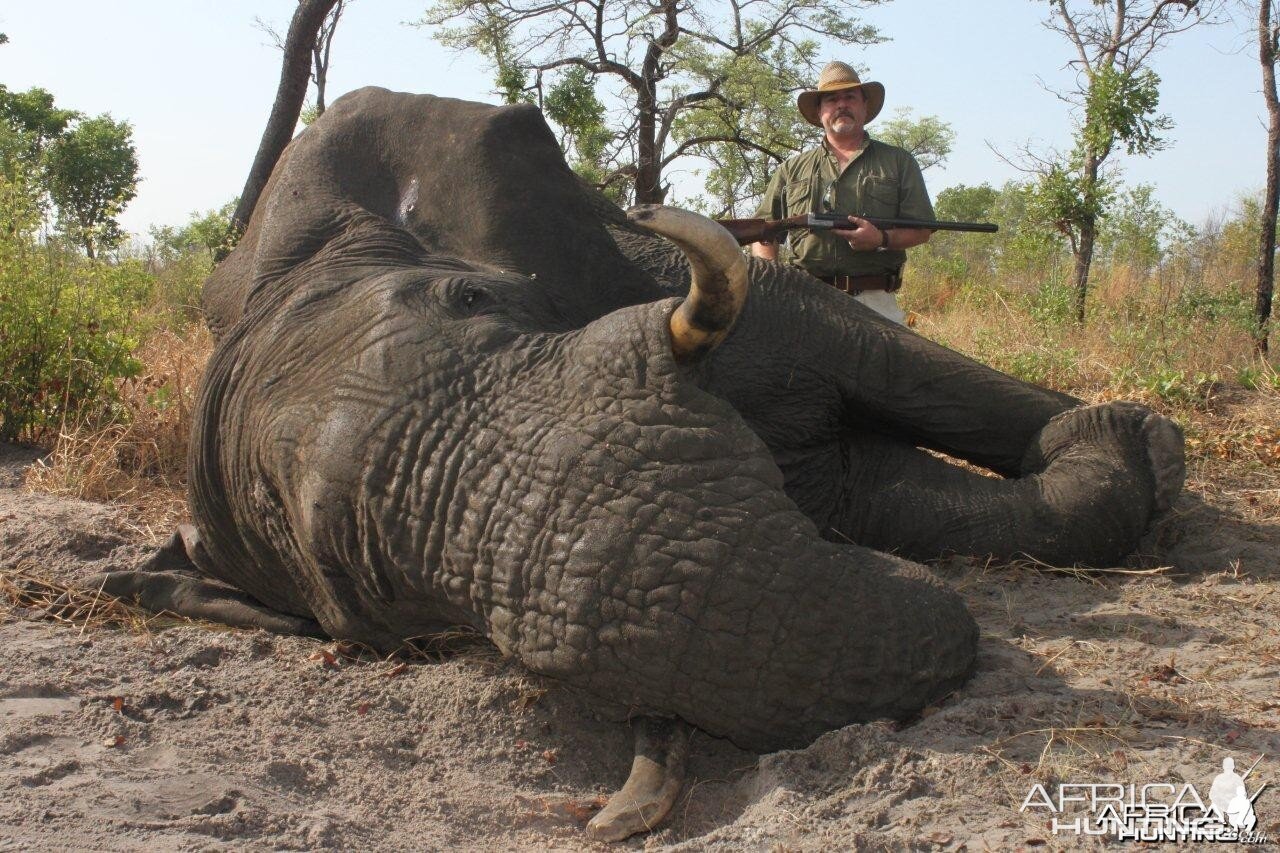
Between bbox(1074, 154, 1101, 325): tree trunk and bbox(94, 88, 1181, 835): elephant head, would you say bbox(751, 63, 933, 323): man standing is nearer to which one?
bbox(94, 88, 1181, 835): elephant head

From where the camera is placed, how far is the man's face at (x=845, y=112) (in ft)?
21.5

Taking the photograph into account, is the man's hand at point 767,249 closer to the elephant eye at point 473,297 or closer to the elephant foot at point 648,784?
the elephant eye at point 473,297

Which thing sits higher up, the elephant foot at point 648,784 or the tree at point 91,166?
the tree at point 91,166

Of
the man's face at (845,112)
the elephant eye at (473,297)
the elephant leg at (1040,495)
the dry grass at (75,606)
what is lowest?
the dry grass at (75,606)

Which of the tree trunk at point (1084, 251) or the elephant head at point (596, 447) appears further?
the tree trunk at point (1084, 251)

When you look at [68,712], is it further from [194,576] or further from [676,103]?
[676,103]

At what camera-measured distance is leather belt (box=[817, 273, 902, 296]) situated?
639 centimetres

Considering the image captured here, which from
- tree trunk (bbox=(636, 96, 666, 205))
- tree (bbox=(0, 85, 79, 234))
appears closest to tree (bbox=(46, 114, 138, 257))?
tree (bbox=(0, 85, 79, 234))

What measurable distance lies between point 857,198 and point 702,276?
4.35 m

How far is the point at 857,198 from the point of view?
645 centimetres

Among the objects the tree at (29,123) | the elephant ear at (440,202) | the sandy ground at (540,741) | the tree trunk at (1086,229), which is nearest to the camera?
the sandy ground at (540,741)

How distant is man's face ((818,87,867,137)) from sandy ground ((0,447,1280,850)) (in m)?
3.55

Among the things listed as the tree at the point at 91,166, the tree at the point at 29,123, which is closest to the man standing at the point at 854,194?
the tree at the point at 29,123

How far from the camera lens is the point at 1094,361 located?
744cm
